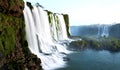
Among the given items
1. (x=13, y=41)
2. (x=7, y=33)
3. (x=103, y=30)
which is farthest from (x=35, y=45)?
(x=103, y=30)

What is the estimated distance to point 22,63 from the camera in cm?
1984

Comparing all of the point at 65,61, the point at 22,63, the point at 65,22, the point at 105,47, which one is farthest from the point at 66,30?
the point at 22,63

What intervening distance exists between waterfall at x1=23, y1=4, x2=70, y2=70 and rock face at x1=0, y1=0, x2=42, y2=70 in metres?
2.41

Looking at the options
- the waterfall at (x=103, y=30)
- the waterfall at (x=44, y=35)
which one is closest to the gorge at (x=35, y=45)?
the waterfall at (x=44, y=35)

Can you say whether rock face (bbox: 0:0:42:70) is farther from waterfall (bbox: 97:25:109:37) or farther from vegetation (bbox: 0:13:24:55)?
waterfall (bbox: 97:25:109:37)

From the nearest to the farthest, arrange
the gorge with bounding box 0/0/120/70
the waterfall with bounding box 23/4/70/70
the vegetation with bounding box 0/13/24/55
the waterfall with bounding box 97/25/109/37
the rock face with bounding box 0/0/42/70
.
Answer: the rock face with bounding box 0/0/42/70 < the vegetation with bounding box 0/13/24/55 < the gorge with bounding box 0/0/120/70 < the waterfall with bounding box 23/4/70/70 < the waterfall with bounding box 97/25/109/37

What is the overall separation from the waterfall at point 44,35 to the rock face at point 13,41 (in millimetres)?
2406

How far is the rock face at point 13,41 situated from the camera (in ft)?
64.2

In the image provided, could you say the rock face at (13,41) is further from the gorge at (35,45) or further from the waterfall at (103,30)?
the waterfall at (103,30)

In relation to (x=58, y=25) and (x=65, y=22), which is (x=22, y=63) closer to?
(x=58, y=25)

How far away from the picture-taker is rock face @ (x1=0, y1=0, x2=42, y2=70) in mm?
19562

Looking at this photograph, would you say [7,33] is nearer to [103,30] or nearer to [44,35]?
[44,35]

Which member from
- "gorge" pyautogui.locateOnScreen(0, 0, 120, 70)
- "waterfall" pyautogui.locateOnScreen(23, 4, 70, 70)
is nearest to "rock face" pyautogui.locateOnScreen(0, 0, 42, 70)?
"gorge" pyautogui.locateOnScreen(0, 0, 120, 70)

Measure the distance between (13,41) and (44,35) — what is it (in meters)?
13.9
